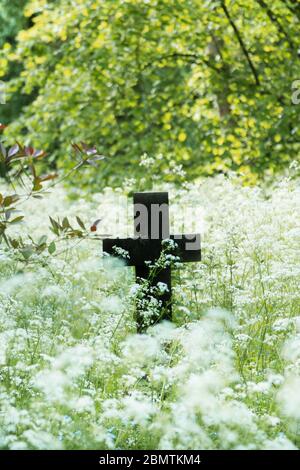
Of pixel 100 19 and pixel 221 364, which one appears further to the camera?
pixel 100 19

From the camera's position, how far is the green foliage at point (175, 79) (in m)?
9.90

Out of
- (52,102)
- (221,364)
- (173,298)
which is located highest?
(221,364)

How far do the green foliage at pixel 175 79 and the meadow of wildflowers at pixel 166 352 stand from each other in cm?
344

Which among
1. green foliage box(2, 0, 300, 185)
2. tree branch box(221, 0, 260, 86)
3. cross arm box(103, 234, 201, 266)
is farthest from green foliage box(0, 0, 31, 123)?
cross arm box(103, 234, 201, 266)

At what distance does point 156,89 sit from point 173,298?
6.05 metres

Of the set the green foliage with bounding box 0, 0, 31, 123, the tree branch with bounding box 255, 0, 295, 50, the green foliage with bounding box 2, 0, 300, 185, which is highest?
the tree branch with bounding box 255, 0, 295, 50

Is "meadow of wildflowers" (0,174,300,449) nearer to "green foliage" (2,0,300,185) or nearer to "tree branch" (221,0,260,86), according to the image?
"green foliage" (2,0,300,185)

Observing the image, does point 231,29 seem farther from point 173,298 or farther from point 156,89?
point 173,298

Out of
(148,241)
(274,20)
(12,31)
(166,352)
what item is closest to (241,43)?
(274,20)

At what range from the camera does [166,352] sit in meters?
4.41

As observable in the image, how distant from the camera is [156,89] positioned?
1062 centimetres

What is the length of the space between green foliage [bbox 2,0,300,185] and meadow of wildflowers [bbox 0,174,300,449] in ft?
11.3

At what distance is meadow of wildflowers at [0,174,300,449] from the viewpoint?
10.0 ft

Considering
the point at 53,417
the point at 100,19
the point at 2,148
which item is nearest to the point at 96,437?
the point at 53,417
